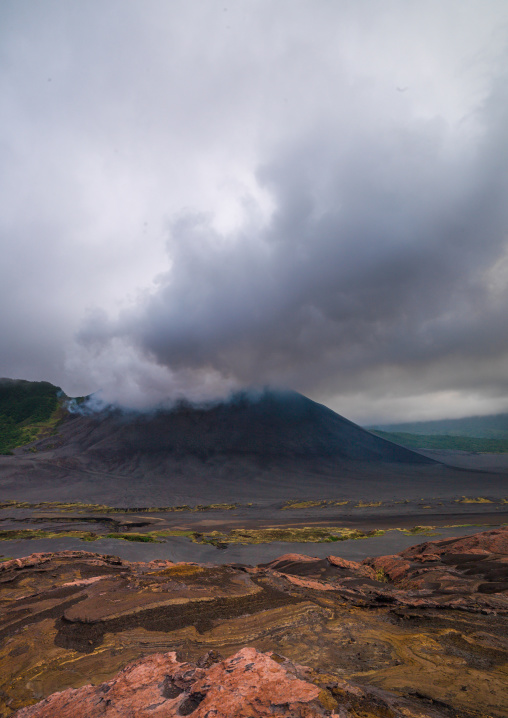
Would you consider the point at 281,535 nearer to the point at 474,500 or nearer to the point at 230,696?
the point at 230,696

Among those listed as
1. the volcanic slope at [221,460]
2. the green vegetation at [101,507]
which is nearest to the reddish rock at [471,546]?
the green vegetation at [101,507]

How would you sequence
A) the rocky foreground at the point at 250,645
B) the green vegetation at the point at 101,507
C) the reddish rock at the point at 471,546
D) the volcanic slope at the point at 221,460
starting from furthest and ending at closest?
the volcanic slope at the point at 221,460 → the green vegetation at the point at 101,507 → the reddish rock at the point at 471,546 → the rocky foreground at the point at 250,645

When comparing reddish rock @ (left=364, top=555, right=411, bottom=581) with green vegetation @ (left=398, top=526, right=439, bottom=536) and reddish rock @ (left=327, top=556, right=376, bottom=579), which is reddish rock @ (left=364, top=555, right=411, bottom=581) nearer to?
reddish rock @ (left=327, top=556, right=376, bottom=579)

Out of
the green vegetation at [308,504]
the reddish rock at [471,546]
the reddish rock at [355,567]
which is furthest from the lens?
the green vegetation at [308,504]

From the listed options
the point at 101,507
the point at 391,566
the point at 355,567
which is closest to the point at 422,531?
the point at 391,566

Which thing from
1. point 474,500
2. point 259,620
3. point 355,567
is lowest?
point 474,500

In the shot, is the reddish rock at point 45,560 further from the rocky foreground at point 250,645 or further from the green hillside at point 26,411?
the green hillside at point 26,411

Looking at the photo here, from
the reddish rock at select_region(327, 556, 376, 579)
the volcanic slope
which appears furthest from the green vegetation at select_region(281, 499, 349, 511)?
the reddish rock at select_region(327, 556, 376, 579)
